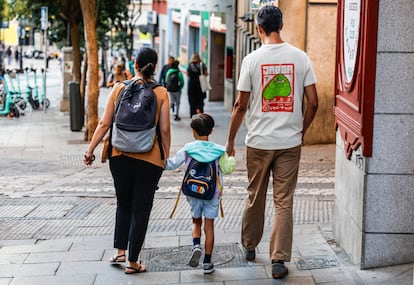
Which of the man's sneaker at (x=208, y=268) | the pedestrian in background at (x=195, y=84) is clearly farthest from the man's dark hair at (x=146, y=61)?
the pedestrian in background at (x=195, y=84)

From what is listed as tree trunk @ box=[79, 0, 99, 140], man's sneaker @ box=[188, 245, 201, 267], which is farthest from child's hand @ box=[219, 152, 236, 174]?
tree trunk @ box=[79, 0, 99, 140]

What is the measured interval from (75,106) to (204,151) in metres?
15.3

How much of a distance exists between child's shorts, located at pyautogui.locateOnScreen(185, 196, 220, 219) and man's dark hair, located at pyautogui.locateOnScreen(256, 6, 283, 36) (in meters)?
1.27

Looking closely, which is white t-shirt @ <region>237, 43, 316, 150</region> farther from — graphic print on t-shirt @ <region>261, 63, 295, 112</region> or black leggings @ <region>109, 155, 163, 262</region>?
black leggings @ <region>109, 155, 163, 262</region>

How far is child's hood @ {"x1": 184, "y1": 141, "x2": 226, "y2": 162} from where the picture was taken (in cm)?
641

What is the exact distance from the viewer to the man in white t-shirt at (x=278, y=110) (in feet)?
20.6

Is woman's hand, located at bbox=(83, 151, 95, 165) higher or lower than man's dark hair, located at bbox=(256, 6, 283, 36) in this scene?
lower

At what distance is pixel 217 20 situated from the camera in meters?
29.0

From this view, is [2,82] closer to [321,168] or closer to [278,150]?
[321,168]

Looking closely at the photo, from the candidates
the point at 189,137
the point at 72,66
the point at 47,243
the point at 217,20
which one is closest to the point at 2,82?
the point at 72,66

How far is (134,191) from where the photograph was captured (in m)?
6.55

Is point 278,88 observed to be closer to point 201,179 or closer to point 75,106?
point 201,179

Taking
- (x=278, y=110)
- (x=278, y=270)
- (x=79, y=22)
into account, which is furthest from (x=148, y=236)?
(x=79, y=22)

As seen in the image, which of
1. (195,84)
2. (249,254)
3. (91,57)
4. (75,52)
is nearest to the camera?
(249,254)
